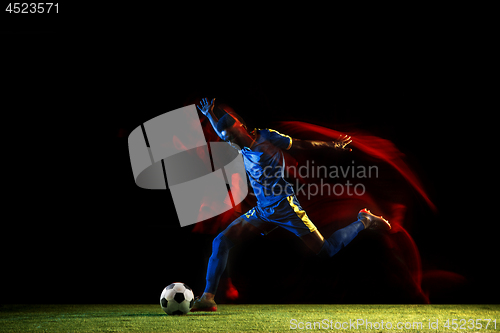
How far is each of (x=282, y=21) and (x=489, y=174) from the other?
11.4 feet

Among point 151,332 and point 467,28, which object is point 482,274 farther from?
point 151,332

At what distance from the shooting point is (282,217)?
454 cm

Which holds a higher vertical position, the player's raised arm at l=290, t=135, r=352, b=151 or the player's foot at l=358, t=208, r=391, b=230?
the player's raised arm at l=290, t=135, r=352, b=151

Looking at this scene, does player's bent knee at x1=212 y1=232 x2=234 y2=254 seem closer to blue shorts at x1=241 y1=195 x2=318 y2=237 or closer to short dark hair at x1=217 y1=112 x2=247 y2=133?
blue shorts at x1=241 y1=195 x2=318 y2=237

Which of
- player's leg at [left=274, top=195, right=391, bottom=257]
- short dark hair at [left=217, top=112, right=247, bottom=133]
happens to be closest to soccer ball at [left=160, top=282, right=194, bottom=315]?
player's leg at [left=274, top=195, right=391, bottom=257]

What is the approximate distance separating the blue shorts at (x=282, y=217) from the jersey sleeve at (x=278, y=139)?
1.78 ft

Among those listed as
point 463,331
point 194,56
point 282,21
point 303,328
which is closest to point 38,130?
point 194,56

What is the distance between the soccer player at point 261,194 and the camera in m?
4.44

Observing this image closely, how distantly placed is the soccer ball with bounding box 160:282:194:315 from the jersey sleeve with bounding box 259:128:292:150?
170cm

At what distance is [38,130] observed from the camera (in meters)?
6.04

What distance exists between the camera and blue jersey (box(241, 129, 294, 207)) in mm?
4488

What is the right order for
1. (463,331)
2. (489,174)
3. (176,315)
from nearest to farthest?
(463,331)
(176,315)
(489,174)

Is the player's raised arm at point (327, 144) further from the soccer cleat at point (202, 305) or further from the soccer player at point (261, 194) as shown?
the soccer cleat at point (202, 305)

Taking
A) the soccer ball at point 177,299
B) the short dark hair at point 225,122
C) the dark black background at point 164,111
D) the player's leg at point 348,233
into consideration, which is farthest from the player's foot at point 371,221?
the soccer ball at point 177,299
